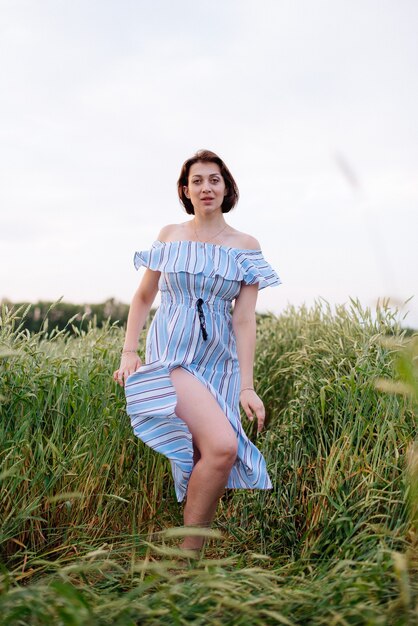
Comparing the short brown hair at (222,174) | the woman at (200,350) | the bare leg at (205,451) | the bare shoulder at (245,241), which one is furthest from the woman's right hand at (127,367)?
the short brown hair at (222,174)

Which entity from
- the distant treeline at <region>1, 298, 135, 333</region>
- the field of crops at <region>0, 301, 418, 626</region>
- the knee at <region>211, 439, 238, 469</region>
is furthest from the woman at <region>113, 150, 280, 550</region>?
the distant treeline at <region>1, 298, 135, 333</region>

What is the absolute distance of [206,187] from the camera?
3.19m

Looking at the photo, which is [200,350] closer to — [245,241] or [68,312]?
[245,241]

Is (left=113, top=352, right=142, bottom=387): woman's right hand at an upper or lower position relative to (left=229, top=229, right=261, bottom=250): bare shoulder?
lower

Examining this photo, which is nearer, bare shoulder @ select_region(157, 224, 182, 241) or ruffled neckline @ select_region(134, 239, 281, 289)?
ruffled neckline @ select_region(134, 239, 281, 289)

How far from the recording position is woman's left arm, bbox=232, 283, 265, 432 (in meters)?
2.97

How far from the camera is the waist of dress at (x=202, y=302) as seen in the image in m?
3.10

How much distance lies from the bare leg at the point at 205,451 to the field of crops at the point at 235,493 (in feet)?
0.64

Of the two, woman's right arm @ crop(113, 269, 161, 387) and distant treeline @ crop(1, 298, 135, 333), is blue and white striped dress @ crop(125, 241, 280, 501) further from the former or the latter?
distant treeline @ crop(1, 298, 135, 333)

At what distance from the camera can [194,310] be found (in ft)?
10.1

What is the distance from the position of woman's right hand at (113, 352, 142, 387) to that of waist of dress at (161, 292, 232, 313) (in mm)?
292

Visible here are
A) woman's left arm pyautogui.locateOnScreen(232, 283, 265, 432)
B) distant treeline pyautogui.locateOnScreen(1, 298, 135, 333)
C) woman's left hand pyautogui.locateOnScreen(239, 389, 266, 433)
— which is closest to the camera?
woman's left hand pyautogui.locateOnScreen(239, 389, 266, 433)

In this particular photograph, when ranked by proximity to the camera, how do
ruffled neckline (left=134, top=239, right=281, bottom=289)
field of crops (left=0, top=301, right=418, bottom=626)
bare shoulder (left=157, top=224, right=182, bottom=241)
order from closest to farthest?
field of crops (left=0, top=301, right=418, bottom=626), ruffled neckline (left=134, top=239, right=281, bottom=289), bare shoulder (left=157, top=224, right=182, bottom=241)

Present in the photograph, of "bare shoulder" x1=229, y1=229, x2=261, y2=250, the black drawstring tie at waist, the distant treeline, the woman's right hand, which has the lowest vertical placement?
the woman's right hand
